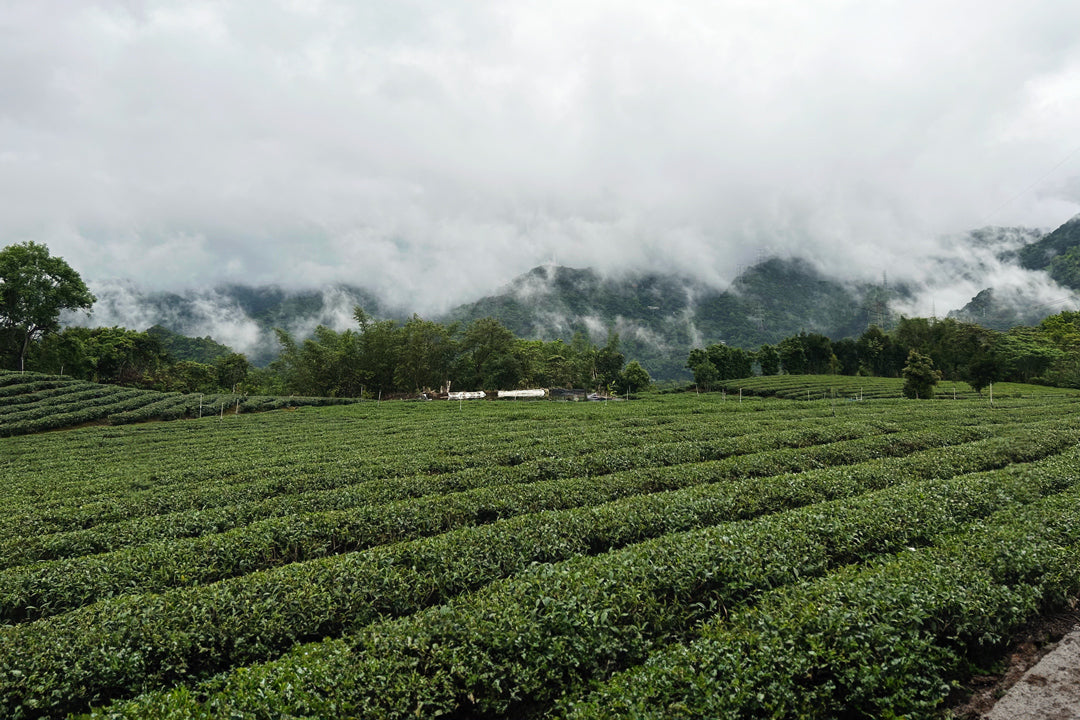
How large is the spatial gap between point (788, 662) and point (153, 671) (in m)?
7.26

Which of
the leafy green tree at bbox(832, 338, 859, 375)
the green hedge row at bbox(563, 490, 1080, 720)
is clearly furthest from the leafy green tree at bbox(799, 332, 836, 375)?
the green hedge row at bbox(563, 490, 1080, 720)

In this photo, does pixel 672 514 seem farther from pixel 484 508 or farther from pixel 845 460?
pixel 845 460

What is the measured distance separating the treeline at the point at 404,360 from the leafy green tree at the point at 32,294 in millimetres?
24839

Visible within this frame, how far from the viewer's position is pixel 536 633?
18.2 ft

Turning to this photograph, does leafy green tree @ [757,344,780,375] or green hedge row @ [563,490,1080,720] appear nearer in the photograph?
green hedge row @ [563,490,1080,720]

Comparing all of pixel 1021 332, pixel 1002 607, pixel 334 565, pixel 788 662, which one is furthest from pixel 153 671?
pixel 1021 332

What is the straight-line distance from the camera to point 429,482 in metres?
14.3

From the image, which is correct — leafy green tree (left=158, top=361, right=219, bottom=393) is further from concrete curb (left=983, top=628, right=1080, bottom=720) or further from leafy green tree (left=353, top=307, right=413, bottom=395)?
concrete curb (left=983, top=628, right=1080, bottom=720)

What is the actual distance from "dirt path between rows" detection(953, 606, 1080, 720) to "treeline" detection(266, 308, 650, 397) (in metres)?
72.5

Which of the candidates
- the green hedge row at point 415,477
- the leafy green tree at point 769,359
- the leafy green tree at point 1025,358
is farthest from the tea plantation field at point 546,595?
the leafy green tree at point 769,359

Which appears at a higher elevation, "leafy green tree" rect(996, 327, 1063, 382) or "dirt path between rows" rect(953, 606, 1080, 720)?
"leafy green tree" rect(996, 327, 1063, 382)

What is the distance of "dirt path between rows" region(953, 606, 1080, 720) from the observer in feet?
16.2

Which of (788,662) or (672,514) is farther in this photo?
(672,514)

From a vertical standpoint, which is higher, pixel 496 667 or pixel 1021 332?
pixel 1021 332
